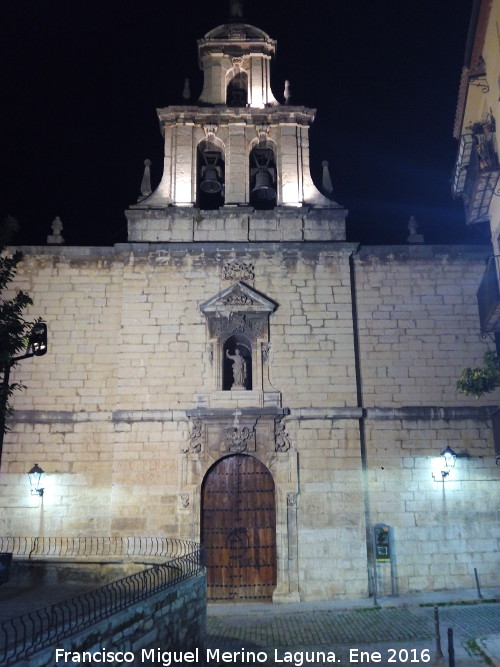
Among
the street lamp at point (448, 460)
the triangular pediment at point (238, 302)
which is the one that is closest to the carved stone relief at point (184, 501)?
the triangular pediment at point (238, 302)

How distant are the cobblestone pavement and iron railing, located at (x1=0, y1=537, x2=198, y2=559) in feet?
6.61

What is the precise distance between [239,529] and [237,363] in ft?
13.8

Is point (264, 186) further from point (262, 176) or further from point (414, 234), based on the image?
point (414, 234)

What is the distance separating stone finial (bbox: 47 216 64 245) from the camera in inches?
663

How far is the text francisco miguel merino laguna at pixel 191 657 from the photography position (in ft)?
22.0

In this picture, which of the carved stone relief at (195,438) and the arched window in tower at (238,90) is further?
the arched window in tower at (238,90)

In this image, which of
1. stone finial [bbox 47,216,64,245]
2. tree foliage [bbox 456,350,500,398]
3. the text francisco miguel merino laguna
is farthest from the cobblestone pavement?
stone finial [bbox 47,216,64,245]

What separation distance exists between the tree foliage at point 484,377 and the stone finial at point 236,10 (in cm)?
1343

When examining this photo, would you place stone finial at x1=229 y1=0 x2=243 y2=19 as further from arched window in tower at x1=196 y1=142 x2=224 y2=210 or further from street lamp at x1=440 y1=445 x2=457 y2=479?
street lamp at x1=440 y1=445 x2=457 y2=479

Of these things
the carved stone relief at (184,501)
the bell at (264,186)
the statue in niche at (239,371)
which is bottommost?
the carved stone relief at (184,501)

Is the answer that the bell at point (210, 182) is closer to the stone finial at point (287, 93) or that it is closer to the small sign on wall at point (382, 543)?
the stone finial at point (287, 93)

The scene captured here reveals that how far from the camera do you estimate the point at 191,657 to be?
9.22 metres

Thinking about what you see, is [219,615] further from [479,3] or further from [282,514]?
[479,3]

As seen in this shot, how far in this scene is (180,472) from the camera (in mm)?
14617
